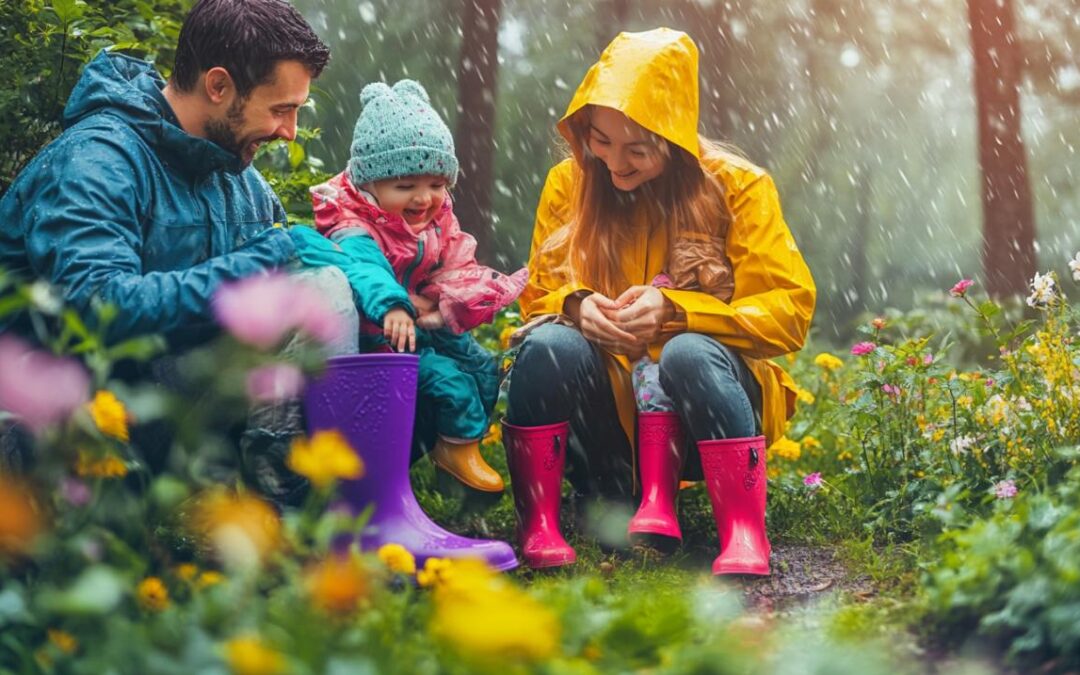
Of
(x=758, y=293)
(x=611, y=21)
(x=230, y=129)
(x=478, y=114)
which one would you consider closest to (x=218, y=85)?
(x=230, y=129)

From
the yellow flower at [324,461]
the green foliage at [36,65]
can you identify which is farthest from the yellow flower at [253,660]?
the green foliage at [36,65]

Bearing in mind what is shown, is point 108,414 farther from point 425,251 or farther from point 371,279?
point 425,251

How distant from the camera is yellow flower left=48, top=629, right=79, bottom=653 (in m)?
1.45

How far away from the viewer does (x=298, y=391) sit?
2.25m

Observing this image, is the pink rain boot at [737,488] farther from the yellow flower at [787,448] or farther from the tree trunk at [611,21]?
the tree trunk at [611,21]

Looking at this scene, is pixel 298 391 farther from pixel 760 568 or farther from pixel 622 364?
pixel 760 568

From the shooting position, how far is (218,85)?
7.81 ft

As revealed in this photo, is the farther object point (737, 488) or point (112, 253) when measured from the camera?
point (737, 488)

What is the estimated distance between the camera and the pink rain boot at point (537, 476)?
2.72m

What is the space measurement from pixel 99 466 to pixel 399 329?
898 millimetres

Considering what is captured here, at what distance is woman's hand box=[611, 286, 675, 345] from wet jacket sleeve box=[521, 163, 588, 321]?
0.15 m

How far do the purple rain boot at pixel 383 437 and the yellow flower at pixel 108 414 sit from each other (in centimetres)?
69

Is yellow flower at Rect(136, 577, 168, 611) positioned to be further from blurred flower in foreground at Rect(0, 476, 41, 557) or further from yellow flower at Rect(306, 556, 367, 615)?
yellow flower at Rect(306, 556, 367, 615)

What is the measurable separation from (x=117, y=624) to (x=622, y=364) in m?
1.69
